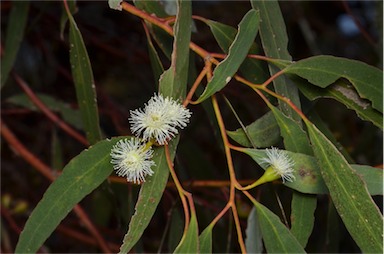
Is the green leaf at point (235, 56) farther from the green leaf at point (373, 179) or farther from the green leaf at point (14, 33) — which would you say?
the green leaf at point (14, 33)

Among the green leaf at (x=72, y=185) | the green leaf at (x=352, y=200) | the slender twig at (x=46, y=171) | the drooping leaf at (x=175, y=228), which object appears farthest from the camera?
the slender twig at (x=46, y=171)

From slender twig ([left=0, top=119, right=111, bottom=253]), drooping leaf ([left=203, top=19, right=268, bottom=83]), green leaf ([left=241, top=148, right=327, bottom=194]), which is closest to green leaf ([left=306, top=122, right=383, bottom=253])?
green leaf ([left=241, top=148, right=327, bottom=194])

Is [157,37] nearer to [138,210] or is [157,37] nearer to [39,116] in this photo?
[138,210]

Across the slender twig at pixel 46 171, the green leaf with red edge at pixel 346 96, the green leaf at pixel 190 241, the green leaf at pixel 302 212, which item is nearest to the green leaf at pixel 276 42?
the green leaf with red edge at pixel 346 96

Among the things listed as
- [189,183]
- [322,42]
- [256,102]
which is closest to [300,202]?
[189,183]

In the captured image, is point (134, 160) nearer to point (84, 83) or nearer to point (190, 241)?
point (190, 241)

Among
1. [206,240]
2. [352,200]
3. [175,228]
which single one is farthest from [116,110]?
[352,200]

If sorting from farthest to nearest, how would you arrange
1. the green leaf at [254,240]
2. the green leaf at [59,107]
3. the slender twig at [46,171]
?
1. the green leaf at [59,107]
2. the slender twig at [46,171]
3. the green leaf at [254,240]
